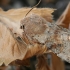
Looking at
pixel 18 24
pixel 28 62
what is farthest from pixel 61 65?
pixel 18 24

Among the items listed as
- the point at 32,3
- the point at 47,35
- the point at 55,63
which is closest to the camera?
the point at 47,35

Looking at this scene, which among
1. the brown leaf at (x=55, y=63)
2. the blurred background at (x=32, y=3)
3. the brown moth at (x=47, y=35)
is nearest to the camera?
the brown moth at (x=47, y=35)

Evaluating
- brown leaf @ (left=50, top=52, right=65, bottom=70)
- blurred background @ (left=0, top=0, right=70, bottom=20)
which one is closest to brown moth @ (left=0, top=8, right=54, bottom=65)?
brown leaf @ (left=50, top=52, right=65, bottom=70)

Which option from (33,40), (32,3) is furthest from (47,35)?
(32,3)

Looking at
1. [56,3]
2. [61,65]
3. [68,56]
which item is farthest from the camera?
[56,3]

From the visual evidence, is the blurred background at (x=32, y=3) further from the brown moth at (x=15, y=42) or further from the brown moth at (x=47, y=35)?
the brown moth at (x=47, y=35)

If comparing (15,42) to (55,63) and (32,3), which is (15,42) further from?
(32,3)

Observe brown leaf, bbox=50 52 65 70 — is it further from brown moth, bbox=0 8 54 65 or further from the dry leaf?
brown moth, bbox=0 8 54 65

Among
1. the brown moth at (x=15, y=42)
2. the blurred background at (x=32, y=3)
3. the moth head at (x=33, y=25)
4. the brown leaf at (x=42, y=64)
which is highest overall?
the moth head at (x=33, y=25)

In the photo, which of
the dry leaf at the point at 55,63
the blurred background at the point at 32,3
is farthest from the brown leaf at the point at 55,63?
the blurred background at the point at 32,3

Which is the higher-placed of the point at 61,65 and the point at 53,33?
the point at 53,33

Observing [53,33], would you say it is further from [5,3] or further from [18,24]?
[5,3]
